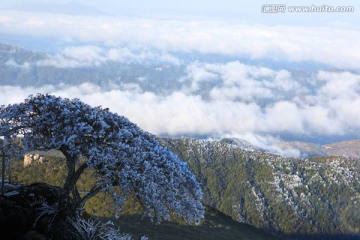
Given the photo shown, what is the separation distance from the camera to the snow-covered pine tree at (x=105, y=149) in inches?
863

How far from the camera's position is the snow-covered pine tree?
863 inches

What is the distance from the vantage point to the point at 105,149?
22156mm

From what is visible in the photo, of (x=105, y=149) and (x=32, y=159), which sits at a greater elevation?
(x=105, y=149)

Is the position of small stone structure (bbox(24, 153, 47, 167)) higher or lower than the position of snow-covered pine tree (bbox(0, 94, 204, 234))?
lower

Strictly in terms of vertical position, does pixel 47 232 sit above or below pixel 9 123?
below

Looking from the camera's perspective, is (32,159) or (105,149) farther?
(32,159)

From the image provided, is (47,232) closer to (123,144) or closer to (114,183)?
(114,183)

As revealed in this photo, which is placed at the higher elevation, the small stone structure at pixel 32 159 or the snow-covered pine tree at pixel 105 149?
the snow-covered pine tree at pixel 105 149

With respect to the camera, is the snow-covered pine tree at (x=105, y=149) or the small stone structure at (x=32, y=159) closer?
the snow-covered pine tree at (x=105, y=149)

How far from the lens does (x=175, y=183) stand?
77.5 feet

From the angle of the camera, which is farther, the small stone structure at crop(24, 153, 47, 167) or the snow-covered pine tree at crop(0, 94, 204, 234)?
the small stone structure at crop(24, 153, 47, 167)

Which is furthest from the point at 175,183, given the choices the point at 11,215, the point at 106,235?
the point at 11,215

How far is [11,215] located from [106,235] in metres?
5.85

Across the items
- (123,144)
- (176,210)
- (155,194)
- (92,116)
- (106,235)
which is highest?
(92,116)
